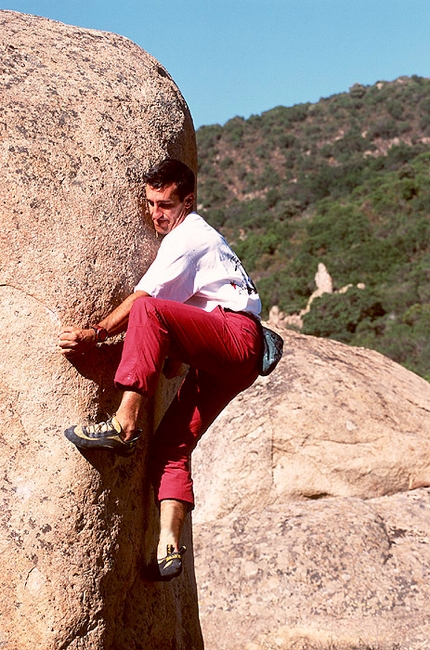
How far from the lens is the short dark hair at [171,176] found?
3.77 metres

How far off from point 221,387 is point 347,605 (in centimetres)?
216

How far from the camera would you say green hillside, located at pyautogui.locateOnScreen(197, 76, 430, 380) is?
21938mm

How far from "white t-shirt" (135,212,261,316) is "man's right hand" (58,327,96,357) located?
0.27 m

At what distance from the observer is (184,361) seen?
3539mm

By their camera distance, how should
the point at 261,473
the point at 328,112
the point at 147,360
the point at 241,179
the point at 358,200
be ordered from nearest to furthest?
the point at 147,360, the point at 261,473, the point at 358,200, the point at 241,179, the point at 328,112

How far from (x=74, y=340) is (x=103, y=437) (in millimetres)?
418

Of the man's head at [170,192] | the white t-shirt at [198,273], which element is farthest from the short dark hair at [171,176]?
the white t-shirt at [198,273]

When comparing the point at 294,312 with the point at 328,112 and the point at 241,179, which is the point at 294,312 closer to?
the point at 241,179

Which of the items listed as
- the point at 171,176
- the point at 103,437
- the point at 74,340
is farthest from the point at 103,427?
the point at 171,176

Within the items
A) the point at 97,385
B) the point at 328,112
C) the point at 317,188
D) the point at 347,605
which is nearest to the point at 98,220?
the point at 97,385

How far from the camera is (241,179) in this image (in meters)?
39.4

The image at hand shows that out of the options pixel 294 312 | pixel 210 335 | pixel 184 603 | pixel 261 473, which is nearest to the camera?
pixel 210 335

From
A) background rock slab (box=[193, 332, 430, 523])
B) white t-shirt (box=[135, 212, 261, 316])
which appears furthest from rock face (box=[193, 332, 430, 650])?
white t-shirt (box=[135, 212, 261, 316])

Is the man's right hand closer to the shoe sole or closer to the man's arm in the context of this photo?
the man's arm
